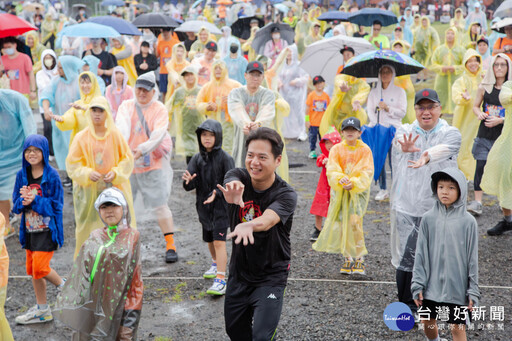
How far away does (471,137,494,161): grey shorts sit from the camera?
768 centimetres

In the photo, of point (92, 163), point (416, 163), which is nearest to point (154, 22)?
point (92, 163)

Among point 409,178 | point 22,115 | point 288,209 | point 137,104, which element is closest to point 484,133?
point 409,178

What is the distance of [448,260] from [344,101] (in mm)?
4852

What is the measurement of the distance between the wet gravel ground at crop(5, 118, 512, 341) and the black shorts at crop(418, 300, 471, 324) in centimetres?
61

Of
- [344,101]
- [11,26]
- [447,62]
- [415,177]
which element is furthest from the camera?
[447,62]

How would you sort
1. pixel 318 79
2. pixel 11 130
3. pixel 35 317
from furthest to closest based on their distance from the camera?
pixel 318 79, pixel 11 130, pixel 35 317

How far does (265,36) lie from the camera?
14.4 m

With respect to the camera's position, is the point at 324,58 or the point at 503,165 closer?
the point at 503,165

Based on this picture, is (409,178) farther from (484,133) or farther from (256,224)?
(484,133)

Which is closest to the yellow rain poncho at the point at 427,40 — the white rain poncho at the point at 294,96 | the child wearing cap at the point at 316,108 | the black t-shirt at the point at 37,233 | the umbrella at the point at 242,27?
the umbrella at the point at 242,27

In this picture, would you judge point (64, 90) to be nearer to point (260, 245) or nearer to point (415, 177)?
point (415, 177)

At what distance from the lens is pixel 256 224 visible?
3.46 metres

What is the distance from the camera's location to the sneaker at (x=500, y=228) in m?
7.29

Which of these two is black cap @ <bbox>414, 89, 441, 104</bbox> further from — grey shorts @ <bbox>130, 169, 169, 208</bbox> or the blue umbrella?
the blue umbrella
